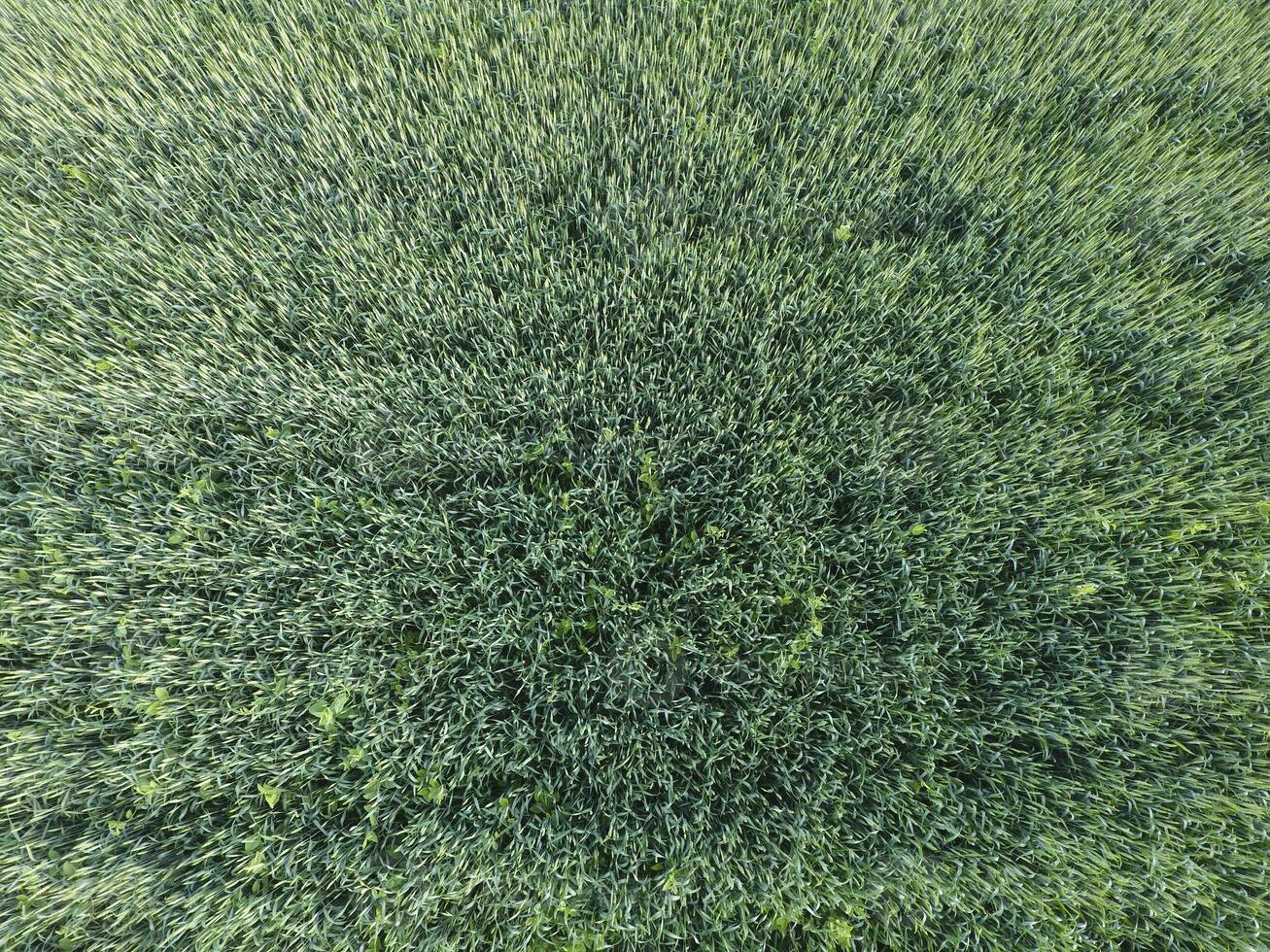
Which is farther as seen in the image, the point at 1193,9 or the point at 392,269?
the point at 1193,9

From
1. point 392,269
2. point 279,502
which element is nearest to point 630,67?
point 392,269

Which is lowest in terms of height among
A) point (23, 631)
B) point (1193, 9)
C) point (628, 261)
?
point (23, 631)

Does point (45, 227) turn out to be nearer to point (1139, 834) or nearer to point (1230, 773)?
point (1139, 834)

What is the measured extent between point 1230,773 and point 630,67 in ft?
9.12

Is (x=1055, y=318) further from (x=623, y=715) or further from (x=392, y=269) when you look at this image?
(x=392, y=269)

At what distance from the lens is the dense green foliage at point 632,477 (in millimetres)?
1588

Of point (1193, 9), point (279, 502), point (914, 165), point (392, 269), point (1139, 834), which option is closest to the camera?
point (1139, 834)

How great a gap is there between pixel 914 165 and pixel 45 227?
2866mm

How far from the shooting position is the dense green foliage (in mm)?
1588

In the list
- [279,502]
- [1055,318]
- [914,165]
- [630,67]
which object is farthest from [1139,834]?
[630,67]

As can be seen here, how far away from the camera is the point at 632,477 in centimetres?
192

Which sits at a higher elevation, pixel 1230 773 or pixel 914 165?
pixel 914 165

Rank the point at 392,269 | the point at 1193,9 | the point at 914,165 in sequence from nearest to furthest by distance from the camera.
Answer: the point at 392,269 < the point at 914,165 < the point at 1193,9

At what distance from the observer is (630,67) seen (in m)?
2.27
